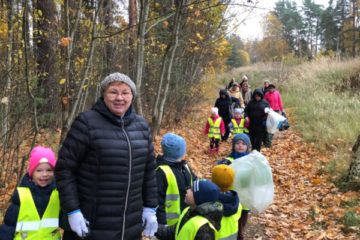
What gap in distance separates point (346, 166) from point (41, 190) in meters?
6.80

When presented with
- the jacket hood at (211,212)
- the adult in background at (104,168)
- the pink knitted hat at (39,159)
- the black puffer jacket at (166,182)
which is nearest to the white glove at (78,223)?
the adult in background at (104,168)

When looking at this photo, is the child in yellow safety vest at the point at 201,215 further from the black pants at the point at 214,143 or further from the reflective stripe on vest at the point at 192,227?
the black pants at the point at 214,143

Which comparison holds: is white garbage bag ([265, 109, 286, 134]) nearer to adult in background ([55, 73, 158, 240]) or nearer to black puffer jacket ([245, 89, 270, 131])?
black puffer jacket ([245, 89, 270, 131])

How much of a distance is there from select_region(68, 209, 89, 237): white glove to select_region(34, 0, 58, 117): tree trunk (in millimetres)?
5126

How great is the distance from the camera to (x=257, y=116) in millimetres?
9711

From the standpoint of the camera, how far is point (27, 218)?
10.3 ft

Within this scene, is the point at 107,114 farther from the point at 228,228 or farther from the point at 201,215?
the point at 228,228

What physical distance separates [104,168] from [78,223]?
44 cm

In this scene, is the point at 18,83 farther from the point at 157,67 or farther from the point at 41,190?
the point at 157,67

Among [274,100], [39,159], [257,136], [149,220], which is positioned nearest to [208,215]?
[149,220]

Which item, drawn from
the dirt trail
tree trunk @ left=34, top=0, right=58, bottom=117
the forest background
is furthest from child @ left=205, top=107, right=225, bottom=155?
tree trunk @ left=34, top=0, right=58, bottom=117

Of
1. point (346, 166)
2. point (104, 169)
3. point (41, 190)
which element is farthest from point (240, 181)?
point (346, 166)

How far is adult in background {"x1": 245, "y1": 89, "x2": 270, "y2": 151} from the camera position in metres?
9.70

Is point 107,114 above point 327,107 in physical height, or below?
above
